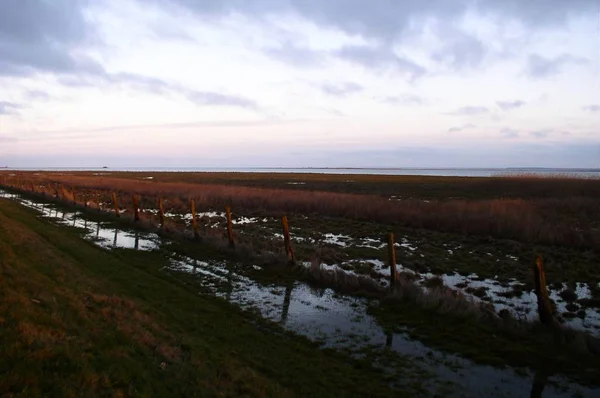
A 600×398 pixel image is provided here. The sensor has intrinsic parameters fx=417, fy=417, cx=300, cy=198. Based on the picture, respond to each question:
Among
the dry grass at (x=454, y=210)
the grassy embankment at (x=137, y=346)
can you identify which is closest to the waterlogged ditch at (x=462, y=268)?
the dry grass at (x=454, y=210)

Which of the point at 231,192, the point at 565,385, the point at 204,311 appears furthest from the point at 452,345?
the point at 231,192

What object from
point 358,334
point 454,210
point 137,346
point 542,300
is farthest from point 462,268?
point 137,346

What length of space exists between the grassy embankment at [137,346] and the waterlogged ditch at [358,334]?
0.67 meters

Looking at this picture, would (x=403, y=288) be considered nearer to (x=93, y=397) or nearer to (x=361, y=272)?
(x=361, y=272)

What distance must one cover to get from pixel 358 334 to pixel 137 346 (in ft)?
17.9

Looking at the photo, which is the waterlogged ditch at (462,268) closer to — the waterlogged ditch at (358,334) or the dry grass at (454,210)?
the waterlogged ditch at (358,334)

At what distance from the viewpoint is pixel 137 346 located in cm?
692

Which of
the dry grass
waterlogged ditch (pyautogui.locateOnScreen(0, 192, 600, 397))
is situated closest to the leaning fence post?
waterlogged ditch (pyautogui.locateOnScreen(0, 192, 600, 397))

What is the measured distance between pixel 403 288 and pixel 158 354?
8.09 meters

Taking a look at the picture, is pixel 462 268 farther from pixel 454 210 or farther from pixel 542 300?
pixel 454 210

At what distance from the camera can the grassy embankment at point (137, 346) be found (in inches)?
210

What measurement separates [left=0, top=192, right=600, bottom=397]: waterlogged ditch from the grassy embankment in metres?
0.67

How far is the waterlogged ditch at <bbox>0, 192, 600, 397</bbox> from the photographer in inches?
308

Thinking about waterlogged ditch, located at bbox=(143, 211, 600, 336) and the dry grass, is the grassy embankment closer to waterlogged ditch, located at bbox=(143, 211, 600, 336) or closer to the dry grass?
waterlogged ditch, located at bbox=(143, 211, 600, 336)
